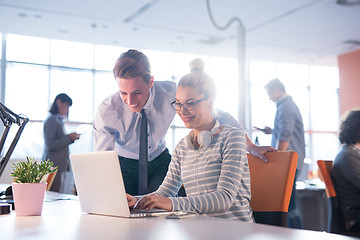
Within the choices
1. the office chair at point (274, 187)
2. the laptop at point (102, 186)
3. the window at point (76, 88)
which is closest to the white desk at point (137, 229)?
the laptop at point (102, 186)

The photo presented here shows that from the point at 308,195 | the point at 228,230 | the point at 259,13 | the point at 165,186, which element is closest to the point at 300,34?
the point at 259,13

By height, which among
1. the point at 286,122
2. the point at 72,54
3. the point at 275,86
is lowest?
the point at 286,122

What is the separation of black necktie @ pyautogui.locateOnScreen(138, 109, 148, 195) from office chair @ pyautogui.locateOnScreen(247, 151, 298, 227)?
641 mm

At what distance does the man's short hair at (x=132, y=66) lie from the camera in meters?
2.04

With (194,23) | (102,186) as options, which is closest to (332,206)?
(102,186)

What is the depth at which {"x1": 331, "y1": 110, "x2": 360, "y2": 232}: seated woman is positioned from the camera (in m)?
2.55

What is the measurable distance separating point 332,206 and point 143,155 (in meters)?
1.24

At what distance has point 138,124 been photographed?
7.53 feet

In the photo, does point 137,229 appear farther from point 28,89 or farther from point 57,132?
point 28,89

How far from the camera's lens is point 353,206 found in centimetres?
252

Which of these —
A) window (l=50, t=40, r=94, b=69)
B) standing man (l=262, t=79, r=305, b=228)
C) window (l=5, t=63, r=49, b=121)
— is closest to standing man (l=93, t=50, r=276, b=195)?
standing man (l=262, t=79, r=305, b=228)

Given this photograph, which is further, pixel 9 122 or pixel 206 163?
pixel 206 163

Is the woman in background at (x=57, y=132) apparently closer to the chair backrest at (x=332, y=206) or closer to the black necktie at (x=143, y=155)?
the black necktie at (x=143, y=155)

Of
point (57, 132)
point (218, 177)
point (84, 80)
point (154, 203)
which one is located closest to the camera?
point (154, 203)
